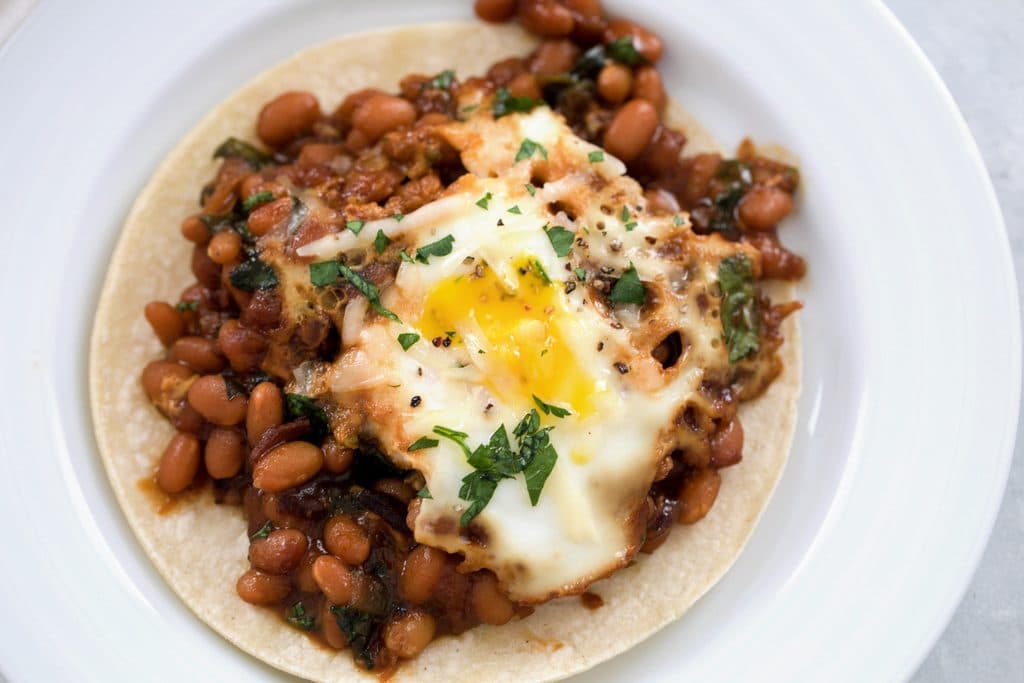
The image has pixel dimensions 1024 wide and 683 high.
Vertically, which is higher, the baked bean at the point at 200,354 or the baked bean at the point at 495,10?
the baked bean at the point at 495,10

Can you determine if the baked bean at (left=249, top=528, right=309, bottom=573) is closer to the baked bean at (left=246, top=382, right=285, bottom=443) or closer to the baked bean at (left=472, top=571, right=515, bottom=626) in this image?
the baked bean at (left=246, top=382, right=285, bottom=443)

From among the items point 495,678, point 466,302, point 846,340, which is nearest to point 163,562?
point 495,678

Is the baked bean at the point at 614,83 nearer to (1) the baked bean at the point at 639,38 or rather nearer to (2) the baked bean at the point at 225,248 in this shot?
(1) the baked bean at the point at 639,38

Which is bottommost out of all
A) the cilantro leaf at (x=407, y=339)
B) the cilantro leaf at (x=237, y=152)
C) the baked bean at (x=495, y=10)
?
the cilantro leaf at (x=237, y=152)

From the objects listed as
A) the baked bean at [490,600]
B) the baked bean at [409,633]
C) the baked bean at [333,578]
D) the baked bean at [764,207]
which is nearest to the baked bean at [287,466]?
the baked bean at [333,578]

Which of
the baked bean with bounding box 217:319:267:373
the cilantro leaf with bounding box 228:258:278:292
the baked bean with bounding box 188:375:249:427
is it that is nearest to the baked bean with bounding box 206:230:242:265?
the cilantro leaf with bounding box 228:258:278:292

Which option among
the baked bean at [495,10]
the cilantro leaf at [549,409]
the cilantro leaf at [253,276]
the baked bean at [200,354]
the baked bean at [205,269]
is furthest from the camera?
the baked bean at [495,10]
